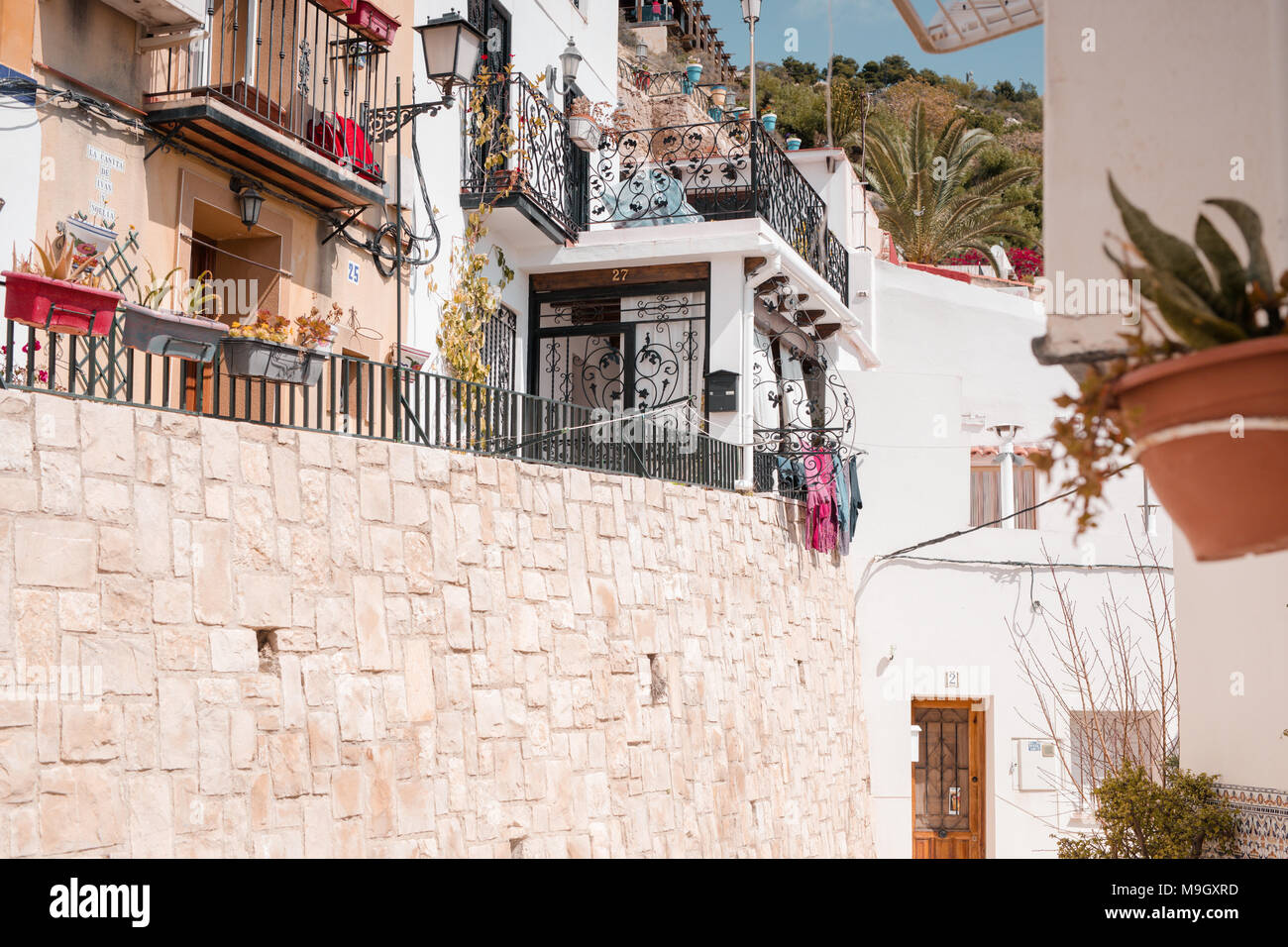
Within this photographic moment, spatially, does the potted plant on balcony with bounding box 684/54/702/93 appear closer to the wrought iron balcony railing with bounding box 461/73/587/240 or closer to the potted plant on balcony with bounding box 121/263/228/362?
the wrought iron balcony railing with bounding box 461/73/587/240

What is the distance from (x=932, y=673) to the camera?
15.0 m

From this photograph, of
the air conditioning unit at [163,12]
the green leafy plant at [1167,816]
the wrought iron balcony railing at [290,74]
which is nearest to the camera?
the green leafy plant at [1167,816]

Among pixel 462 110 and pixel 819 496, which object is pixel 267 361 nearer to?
pixel 462 110

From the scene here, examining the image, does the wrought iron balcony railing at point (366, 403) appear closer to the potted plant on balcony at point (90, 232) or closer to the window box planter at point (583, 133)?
the potted plant on balcony at point (90, 232)

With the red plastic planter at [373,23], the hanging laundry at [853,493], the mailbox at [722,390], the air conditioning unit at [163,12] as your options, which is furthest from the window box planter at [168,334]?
the hanging laundry at [853,493]

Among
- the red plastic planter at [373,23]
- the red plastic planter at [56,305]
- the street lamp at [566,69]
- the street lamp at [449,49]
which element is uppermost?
the street lamp at [566,69]

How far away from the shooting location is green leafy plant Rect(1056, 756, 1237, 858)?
18.9 ft

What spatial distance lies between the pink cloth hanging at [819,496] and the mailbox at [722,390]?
1133 mm

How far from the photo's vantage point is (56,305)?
5.74 meters

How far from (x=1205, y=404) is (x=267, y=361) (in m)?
5.25

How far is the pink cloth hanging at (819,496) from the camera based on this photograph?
517 inches
